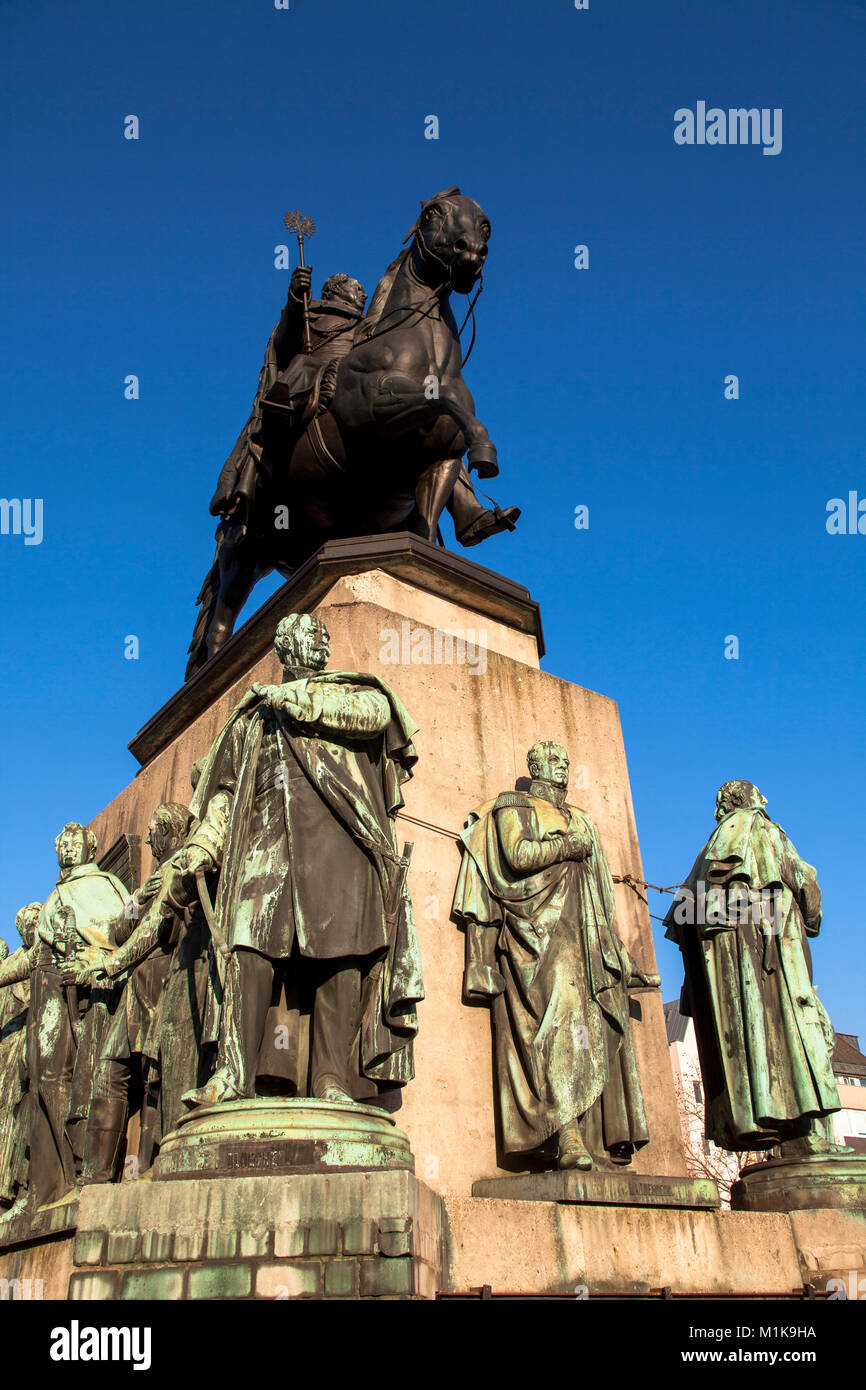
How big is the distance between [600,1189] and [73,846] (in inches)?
186

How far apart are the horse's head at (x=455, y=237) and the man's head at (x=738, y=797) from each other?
4.67 meters

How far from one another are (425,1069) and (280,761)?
1.85 meters

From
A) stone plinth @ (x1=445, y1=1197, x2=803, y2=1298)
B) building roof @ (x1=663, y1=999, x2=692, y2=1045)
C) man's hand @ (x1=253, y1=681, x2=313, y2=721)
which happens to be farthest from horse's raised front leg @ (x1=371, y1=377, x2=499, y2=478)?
building roof @ (x1=663, y1=999, x2=692, y2=1045)

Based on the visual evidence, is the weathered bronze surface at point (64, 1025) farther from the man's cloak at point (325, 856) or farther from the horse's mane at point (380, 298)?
the horse's mane at point (380, 298)

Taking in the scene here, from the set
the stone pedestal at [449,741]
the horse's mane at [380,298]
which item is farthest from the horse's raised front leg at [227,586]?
the horse's mane at [380,298]

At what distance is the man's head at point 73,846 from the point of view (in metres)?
8.80

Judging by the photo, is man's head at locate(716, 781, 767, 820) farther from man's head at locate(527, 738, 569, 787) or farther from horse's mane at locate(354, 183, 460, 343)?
horse's mane at locate(354, 183, 460, 343)

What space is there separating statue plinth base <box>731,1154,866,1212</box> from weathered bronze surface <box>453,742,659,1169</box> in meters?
1.09

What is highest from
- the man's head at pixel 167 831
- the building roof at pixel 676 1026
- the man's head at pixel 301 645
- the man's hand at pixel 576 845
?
the building roof at pixel 676 1026

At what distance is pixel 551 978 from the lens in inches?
260

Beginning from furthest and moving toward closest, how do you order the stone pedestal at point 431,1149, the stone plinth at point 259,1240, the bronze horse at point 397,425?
1. the bronze horse at point 397,425
2. the stone pedestal at point 431,1149
3. the stone plinth at point 259,1240

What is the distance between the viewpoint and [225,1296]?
433 centimetres
